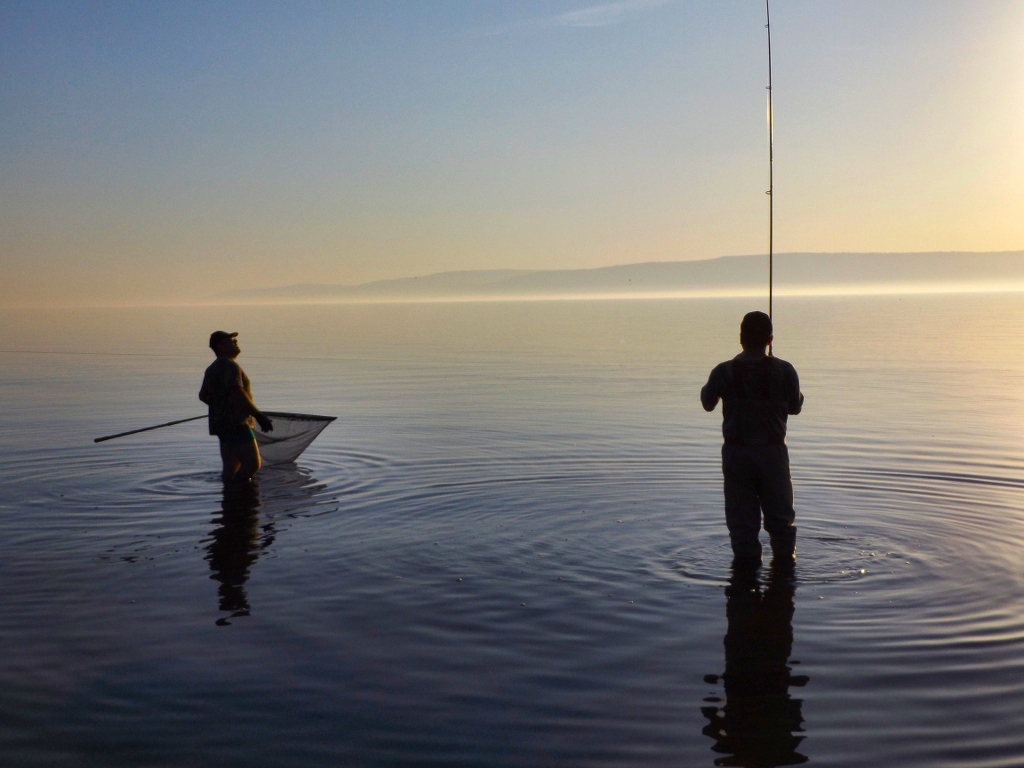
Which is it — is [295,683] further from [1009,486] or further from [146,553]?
[1009,486]

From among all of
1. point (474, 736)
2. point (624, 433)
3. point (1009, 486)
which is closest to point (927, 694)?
point (474, 736)

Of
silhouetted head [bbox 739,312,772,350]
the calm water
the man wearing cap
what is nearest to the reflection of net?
the calm water

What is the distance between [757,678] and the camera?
6.26 m

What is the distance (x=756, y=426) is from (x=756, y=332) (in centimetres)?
74

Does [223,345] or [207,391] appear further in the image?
[207,391]

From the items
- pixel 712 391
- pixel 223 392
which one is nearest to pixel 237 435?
pixel 223 392

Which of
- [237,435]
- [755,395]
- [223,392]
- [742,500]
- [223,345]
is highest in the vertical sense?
[223,345]

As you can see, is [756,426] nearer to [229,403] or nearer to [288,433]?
[229,403]

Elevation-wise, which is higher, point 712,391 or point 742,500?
point 712,391

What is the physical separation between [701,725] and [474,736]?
124 cm

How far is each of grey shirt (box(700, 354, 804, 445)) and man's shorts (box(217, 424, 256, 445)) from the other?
21.5 feet

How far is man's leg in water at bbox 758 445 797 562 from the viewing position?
801cm

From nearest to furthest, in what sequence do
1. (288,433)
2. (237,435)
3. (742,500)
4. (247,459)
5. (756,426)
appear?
(756,426) < (742,500) < (237,435) < (247,459) < (288,433)

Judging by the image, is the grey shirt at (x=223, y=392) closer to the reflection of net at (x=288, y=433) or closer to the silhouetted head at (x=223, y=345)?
the silhouetted head at (x=223, y=345)
